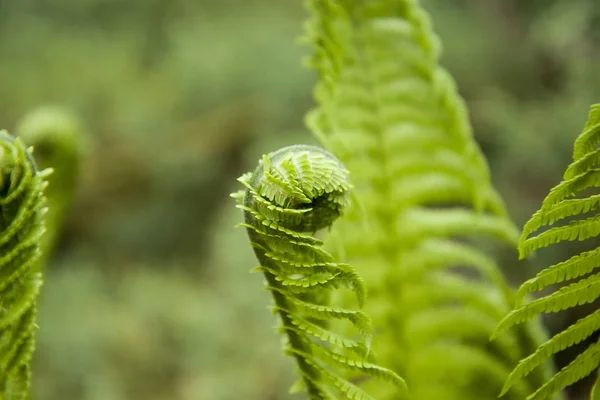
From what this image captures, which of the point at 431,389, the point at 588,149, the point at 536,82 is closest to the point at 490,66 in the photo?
the point at 536,82

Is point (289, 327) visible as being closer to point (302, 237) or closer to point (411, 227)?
point (302, 237)

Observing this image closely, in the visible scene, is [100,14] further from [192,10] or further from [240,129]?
[240,129]

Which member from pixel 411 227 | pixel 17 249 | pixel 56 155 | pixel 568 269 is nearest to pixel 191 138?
pixel 56 155

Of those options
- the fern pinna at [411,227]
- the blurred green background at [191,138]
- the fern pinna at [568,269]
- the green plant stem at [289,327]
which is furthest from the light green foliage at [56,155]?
the blurred green background at [191,138]

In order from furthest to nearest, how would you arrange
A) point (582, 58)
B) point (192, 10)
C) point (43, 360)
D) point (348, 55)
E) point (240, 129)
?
point (192, 10), point (240, 129), point (582, 58), point (43, 360), point (348, 55)

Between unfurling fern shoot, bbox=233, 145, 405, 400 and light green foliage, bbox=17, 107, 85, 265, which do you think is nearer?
unfurling fern shoot, bbox=233, 145, 405, 400

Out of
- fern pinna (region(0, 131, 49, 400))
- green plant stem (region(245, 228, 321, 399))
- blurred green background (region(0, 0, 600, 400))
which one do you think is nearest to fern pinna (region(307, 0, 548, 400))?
green plant stem (region(245, 228, 321, 399))

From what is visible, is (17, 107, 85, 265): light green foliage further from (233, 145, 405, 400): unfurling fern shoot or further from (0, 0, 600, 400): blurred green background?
(0, 0, 600, 400): blurred green background
